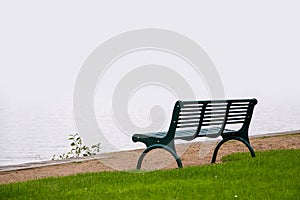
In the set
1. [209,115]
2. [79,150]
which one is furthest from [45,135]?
[209,115]

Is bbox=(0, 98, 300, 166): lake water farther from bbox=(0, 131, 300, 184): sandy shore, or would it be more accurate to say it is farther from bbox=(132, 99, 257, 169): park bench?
bbox=(132, 99, 257, 169): park bench

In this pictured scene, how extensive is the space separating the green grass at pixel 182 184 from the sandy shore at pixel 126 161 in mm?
1004

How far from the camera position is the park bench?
6277mm

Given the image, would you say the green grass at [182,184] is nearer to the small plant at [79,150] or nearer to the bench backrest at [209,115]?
the bench backrest at [209,115]

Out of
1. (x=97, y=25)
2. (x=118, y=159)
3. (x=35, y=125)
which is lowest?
(x=35, y=125)

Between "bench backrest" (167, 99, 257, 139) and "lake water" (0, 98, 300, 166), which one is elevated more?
"bench backrest" (167, 99, 257, 139)

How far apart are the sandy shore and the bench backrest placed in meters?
0.75

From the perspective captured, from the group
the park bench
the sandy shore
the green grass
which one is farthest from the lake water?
the green grass

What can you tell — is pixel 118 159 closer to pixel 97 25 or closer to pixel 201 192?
pixel 201 192

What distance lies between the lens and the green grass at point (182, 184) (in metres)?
4.78

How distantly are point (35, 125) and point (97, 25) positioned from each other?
286 inches

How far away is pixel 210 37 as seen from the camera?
32.8 metres

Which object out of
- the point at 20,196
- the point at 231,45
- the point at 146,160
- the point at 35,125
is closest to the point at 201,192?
the point at 20,196

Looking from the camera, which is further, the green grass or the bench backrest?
the bench backrest
